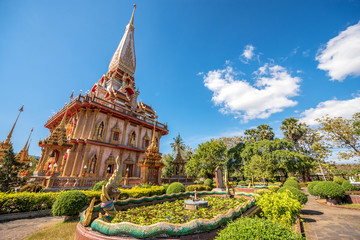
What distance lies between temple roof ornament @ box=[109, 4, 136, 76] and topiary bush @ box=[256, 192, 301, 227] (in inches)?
1205

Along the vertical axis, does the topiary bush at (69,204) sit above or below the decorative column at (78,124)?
below

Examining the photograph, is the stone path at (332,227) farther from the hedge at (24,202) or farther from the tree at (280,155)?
the tree at (280,155)

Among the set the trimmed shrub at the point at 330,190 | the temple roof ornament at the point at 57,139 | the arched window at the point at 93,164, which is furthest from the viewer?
the arched window at the point at 93,164

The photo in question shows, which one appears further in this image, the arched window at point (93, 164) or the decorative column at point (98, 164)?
the decorative column at point (98, 164)

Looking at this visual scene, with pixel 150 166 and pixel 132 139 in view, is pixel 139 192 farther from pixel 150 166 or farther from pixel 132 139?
pixel 132 139

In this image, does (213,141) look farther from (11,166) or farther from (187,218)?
(11,166)

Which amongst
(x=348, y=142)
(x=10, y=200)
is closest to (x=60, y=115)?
(x=10, y=200)

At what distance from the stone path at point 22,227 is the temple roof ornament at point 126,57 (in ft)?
87.0

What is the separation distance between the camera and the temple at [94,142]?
15.1 m

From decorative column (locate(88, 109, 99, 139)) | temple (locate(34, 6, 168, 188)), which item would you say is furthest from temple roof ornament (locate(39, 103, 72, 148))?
decorative column (locate(88, 109, 99, 139))

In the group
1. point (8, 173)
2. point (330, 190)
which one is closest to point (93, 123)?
point (8, 173)

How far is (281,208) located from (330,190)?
419 inches

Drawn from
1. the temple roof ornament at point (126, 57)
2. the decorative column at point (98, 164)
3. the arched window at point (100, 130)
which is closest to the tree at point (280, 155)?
the decorative column at point (98, 164)

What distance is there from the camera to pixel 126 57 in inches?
1240
